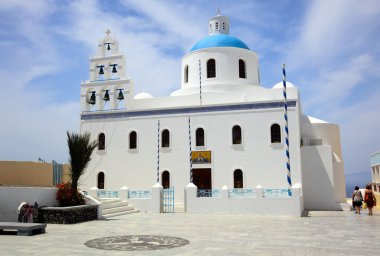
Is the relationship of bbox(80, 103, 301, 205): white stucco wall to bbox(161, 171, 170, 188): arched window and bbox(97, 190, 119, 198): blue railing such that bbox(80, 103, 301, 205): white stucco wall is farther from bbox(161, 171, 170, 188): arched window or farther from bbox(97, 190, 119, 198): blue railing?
bbox(97, 190, 119, 198): blue railing

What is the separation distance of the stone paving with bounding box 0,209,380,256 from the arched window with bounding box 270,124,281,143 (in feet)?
24.2

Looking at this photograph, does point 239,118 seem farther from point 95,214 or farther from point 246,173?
point 95,214

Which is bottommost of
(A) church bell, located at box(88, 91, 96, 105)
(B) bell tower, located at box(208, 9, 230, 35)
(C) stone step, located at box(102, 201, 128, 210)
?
(C) stone step, located at box(102, 201, 128, 210)

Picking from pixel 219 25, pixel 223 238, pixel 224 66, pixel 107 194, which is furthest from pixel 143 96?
pixel 223 238

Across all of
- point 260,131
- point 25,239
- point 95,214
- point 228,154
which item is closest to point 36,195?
point 95,214

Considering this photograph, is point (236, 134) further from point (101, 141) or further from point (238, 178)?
point (101, 141)

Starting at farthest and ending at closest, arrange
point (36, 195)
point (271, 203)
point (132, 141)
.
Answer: point (132, 141) < point (271, 203) < point (36, 195)

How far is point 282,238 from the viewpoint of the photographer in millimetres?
8742

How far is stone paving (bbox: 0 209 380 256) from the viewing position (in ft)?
23.4

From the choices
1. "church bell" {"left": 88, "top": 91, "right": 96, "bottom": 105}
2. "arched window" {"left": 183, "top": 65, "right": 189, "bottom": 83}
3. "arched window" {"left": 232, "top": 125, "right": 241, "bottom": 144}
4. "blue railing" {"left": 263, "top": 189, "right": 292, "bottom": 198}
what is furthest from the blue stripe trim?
"blue railing" {"left": 263, "top": 189, "right": 292, "bottom": 198}

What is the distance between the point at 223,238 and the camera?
8.78 meters

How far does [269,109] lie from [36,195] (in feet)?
Result: 39.9

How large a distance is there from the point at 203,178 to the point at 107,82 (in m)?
8.10

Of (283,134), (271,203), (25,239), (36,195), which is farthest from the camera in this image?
(283,134)
